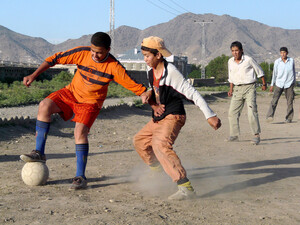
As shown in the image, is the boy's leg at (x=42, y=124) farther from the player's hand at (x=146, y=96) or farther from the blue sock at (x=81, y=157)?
the player's hand at (x=146, y=96)

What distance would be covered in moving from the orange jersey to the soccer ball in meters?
0.99

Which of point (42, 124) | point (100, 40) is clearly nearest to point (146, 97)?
point (100, 40)

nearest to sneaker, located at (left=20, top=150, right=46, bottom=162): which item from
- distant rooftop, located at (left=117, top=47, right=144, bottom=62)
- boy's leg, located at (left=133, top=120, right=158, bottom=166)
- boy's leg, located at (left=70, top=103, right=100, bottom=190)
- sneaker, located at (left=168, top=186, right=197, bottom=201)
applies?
boy's leg, located at (left=70, top=103, right=100, bottom=190)

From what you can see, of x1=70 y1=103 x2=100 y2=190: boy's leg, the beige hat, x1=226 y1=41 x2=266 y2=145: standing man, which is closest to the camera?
the beige hat

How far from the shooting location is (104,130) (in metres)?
11.7

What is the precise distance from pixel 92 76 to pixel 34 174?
143 cm

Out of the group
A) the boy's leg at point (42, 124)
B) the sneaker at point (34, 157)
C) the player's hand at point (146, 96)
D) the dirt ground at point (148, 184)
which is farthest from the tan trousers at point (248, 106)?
the sneaker at point (34, 157)

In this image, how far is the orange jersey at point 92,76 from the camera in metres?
5.68

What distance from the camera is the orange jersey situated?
568 cm

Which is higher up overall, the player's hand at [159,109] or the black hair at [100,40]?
the black hair at [100,40]

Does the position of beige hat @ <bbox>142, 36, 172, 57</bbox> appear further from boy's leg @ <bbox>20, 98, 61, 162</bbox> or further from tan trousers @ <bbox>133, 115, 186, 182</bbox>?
boy's leg @ <bbox>20, 98, 61, 162</bbox>

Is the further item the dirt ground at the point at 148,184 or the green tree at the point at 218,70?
the green tree at the point at 218,70

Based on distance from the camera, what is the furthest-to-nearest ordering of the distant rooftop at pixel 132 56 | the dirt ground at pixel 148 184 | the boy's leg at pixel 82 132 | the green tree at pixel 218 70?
the distant rooftop at pixel 132 56 → the green tree at pixel 218 70 → the boy's leg at pixel 82 132 → the dirt ground at pixel 148 184

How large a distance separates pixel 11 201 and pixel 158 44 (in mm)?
2426
